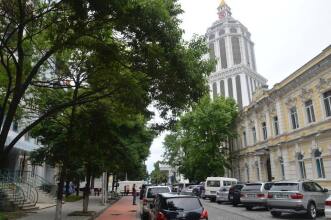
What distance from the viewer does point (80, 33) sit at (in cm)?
1045

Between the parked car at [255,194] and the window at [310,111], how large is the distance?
8758 millimetres

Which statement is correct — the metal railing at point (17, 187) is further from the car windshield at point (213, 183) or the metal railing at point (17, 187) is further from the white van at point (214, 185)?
the car windshield at point (213, 183)

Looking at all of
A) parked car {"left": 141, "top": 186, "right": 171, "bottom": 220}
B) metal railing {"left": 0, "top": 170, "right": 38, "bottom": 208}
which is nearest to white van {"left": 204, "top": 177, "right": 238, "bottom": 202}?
parked car {"left": 141, "top": 186, "right": 171, "bottom": 220}

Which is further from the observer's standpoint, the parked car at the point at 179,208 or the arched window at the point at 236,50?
the arched window at the point at 236,50

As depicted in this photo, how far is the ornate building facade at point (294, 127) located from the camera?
25.2 m

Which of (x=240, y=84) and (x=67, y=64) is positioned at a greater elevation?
(x=240, y=84)

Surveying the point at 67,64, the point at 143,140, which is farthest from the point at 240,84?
the point at 67,64

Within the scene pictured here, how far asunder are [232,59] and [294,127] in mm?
90197

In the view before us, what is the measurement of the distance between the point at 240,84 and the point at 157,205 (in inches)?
4026

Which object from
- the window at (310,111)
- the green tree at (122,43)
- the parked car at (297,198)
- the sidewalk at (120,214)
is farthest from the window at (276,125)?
the green tree at (122,43)

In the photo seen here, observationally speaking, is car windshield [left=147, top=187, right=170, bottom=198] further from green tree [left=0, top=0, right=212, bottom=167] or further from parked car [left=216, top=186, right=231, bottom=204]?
parked car [left=216, top=186, right=231, bottom=204]

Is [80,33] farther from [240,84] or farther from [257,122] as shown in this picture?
[240,84]

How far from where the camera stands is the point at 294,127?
30.3m

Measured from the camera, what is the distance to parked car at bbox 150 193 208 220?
9867 millimetres
